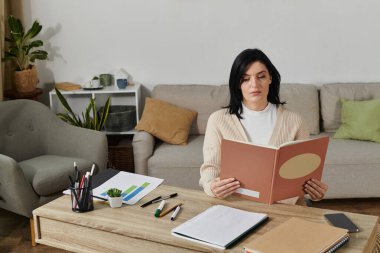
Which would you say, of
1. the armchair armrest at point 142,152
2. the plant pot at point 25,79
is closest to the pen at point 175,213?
the armchair armrest at point 142,152

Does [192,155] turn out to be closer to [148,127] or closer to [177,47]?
[148,127]

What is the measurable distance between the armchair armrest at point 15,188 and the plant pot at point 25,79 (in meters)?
1.07

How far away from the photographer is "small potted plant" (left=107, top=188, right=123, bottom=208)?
190cm

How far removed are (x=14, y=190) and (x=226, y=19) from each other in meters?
2.15

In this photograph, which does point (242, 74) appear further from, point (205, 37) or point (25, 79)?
point (25, 79)

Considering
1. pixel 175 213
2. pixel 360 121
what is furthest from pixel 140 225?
pixel 360 121

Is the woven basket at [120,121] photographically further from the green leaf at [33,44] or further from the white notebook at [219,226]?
the white notebook at [219,226]

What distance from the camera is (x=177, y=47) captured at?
4.21 m

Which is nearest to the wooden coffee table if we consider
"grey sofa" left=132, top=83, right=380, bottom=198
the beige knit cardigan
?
the beige knit cardigan

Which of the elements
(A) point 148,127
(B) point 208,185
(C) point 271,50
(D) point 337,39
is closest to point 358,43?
(D) point 337,39

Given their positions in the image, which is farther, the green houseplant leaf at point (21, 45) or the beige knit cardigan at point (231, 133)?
the green houseplant leaf at point (21, 45)

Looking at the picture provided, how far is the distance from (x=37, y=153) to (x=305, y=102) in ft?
6.63

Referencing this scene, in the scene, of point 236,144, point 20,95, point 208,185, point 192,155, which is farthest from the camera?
point 20,95

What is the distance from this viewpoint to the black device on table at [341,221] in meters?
1.67
